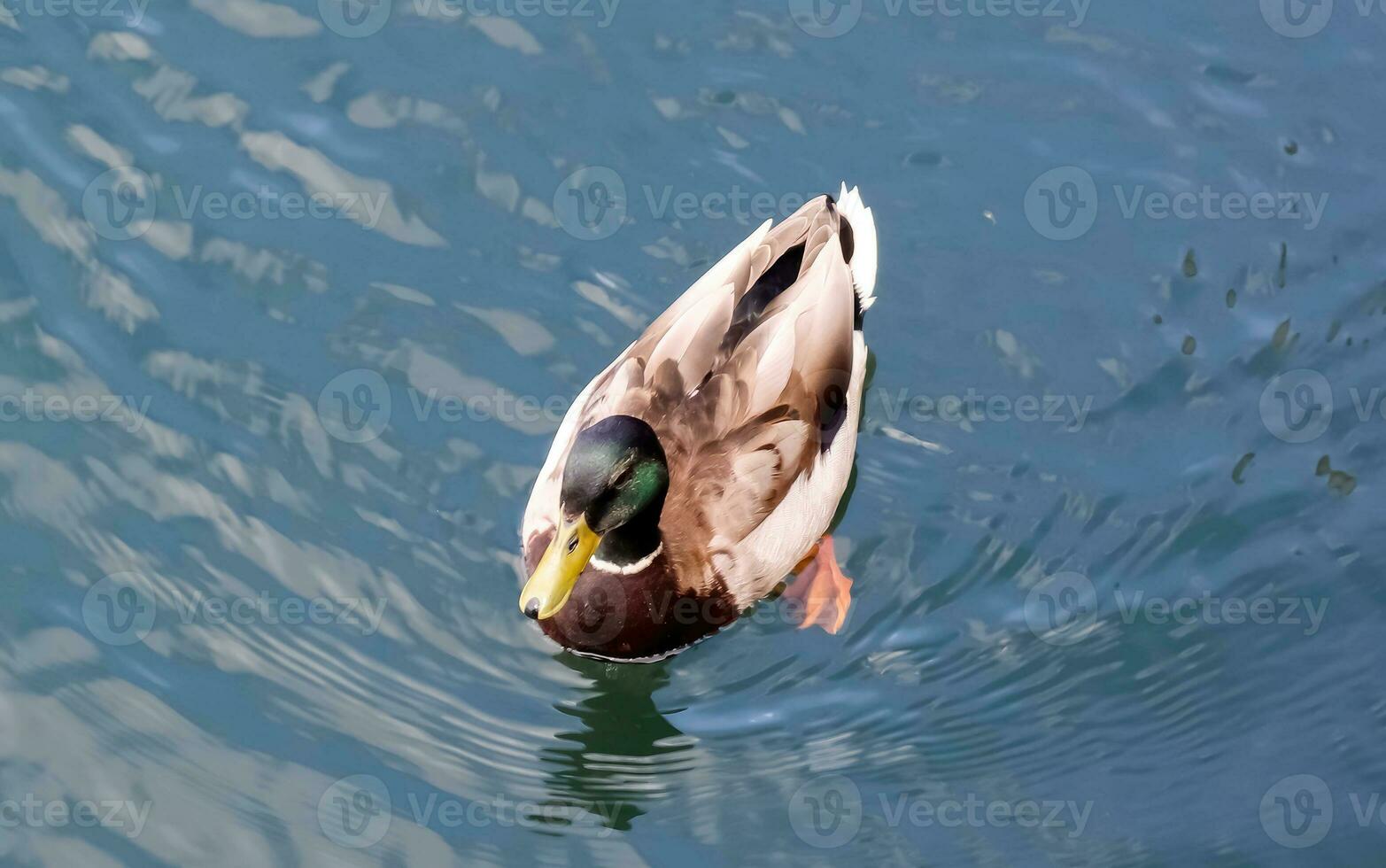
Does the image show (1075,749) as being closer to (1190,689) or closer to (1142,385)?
(1190,689)

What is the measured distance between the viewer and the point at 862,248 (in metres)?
6.96

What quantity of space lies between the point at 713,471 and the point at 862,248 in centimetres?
152

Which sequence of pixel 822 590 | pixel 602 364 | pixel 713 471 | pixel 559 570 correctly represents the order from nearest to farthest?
pixel 559 570 → pixel 713 471 → pixel 822 590 → pixel 602 364

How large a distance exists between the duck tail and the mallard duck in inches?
22.7

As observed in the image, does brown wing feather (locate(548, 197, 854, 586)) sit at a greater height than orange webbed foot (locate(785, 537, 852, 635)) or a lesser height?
greater

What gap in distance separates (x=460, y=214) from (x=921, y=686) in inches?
113

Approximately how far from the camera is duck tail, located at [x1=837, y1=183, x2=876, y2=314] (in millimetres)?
6914

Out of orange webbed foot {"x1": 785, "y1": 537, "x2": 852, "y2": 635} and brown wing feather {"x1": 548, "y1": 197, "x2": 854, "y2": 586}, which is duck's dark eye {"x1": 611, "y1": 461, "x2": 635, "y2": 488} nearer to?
brown wing feather {"x1": 548, "y1": 197, "x2": 854, "y2": 586}

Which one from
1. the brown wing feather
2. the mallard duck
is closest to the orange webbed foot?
the mallard duck

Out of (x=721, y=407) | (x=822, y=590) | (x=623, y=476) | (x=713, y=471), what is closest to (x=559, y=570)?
(x=623, y=476)

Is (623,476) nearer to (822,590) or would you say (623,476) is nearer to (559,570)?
(559,570)

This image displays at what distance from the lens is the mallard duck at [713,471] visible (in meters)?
5.98

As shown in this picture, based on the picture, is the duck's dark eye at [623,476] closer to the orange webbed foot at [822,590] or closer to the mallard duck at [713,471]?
the mallard duck at [713,471]

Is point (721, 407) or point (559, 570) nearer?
point (559, 570)
